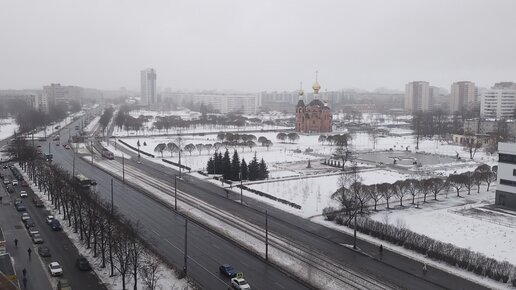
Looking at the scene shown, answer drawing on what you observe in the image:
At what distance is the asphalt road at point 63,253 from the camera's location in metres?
17.0

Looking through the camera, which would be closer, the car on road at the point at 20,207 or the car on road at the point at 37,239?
the car on road at the point at 37,239

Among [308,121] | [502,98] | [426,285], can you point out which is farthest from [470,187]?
[502,98]

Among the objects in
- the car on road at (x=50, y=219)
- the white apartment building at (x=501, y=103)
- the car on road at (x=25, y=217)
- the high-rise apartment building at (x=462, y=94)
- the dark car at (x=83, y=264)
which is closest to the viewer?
the dark car at (x=83, y=264)

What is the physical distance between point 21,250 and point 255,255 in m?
9.84

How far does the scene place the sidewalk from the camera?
1698 centimetres

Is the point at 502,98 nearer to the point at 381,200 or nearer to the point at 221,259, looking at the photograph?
the point at 381,200

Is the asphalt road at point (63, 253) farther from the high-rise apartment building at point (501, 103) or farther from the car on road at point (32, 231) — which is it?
the high-rise apartment building at point (501, 103)

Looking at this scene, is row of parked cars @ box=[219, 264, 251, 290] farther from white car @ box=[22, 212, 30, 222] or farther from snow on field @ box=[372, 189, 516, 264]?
white car @ box=[22, 212, 30, 222]

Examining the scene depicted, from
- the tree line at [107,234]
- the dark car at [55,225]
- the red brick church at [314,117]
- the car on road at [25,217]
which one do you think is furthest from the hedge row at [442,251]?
the red brick church at [314,117]

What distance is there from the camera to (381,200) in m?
29.6

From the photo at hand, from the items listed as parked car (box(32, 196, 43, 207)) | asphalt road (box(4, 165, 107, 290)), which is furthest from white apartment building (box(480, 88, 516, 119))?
asphalt road (box(4, 165, 107, 290))

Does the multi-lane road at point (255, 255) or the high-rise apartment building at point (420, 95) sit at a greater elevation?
the high-rise apartment building at point (420, 95)

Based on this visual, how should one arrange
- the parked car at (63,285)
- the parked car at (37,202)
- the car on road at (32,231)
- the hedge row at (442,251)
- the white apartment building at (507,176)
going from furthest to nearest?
the white apartment building at (507,176), the parked car at (37,202), the car on road at (32,231), the hedge row at (442,251), the parked car at (63,285)

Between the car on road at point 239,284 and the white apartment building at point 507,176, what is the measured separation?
1906 centimetres
